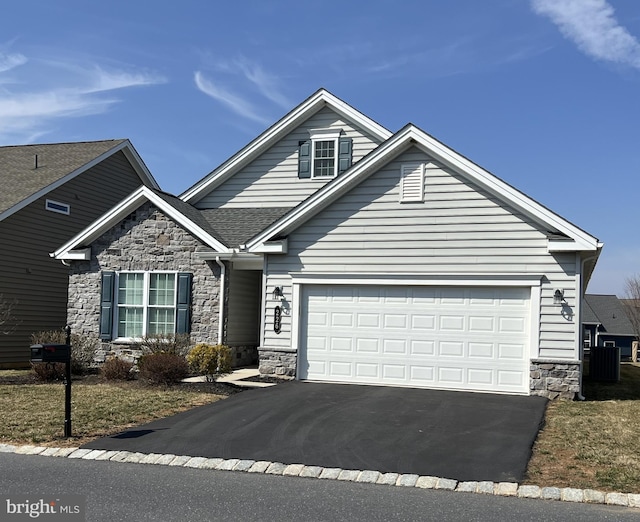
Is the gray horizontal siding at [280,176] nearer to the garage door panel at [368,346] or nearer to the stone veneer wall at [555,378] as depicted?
the garage door panel at [368,346]

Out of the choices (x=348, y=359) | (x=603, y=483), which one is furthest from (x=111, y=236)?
(x=603, y=483)

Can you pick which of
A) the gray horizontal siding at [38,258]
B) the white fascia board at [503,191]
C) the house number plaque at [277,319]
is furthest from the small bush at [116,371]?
the white fascia board at [503,191]

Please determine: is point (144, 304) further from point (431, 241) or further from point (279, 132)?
point (431, 241)

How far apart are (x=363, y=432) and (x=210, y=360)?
19.8ft

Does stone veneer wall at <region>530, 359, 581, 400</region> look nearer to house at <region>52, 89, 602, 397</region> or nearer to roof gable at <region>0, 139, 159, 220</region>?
house at <region>52, 89, 602, 397</region>

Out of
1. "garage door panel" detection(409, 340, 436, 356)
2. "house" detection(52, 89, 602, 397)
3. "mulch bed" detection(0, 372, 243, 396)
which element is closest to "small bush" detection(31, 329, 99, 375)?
"mulch bed" detection(0, 372, 243, 396)

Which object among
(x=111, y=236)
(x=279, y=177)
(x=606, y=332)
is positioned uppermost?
(x=279, y=177)

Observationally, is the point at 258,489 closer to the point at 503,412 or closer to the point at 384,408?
the point at 384,408

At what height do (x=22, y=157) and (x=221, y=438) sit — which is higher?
(x=22, y=157)

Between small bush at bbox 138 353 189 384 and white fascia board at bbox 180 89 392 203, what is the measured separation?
23.6ft

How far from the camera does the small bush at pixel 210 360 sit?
582 inches

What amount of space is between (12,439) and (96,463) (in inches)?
77.4

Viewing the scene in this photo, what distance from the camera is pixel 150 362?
46.3 feet

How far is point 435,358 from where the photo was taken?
13.8 meters
